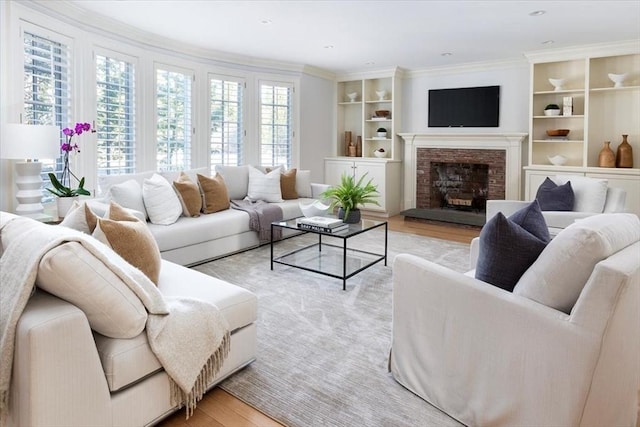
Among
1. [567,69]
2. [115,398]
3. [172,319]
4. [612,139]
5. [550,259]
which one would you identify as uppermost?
[567,69]

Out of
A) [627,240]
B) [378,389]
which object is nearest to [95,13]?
[378,389]

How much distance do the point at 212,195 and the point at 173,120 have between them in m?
1.49

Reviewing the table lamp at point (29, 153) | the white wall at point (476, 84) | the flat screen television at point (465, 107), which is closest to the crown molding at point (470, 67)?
the white wall at point (476, 84)

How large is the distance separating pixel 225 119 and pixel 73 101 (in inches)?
92.9

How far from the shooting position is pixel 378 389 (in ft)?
7.11

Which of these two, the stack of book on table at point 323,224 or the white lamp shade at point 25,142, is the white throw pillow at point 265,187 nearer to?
the stack of book on table at point 323,224

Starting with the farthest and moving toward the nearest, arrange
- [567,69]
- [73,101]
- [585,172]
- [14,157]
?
[567,69], [585,172], [73,101], [14,157]

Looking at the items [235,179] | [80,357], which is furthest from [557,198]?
[80,357]

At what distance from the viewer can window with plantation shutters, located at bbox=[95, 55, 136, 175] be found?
4.71m

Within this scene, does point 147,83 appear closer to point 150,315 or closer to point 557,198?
point 150,315

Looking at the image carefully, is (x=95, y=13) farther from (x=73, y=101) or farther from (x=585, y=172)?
(x=585, y=172)

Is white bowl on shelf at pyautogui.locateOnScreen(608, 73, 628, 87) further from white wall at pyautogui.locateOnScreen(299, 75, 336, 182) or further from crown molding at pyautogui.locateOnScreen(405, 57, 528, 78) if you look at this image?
white wall at pyautogui.locateOnScreen(299, 75, 336, 182)

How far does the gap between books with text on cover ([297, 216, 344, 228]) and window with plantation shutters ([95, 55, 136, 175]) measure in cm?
236

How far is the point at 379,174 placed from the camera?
7.29 meters
